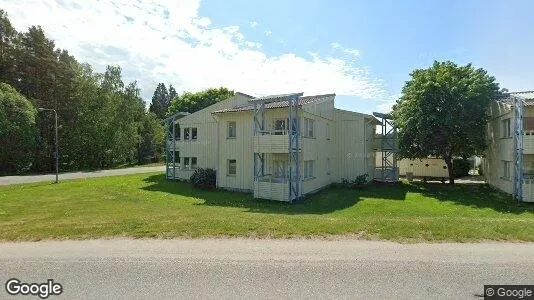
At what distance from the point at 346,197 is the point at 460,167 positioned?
21.9 metres

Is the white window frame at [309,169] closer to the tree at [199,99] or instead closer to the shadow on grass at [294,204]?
the shadow on grass at [294,204]

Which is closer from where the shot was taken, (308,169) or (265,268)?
(265,268)

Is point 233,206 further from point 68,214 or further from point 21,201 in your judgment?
point 21,201

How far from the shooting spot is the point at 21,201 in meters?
20.0

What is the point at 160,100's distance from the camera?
351 ft

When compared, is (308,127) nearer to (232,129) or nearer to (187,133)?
(232,129)

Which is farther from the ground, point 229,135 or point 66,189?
point 229,135

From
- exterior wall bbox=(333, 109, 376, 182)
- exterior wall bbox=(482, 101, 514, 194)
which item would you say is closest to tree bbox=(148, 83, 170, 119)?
exterior wall bbox=(333, 109, 376, 182)

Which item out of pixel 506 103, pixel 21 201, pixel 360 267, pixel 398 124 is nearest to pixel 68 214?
pixel 21 201

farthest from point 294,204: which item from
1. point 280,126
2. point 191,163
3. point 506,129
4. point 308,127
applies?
point 506,129

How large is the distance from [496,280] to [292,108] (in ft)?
52.8

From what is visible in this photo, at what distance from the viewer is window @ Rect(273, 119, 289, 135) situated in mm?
22927

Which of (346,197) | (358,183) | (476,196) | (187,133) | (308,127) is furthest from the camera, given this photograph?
(187,133)

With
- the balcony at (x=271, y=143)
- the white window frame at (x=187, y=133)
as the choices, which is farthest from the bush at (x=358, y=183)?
the white window frame at (x=187, y=133)
